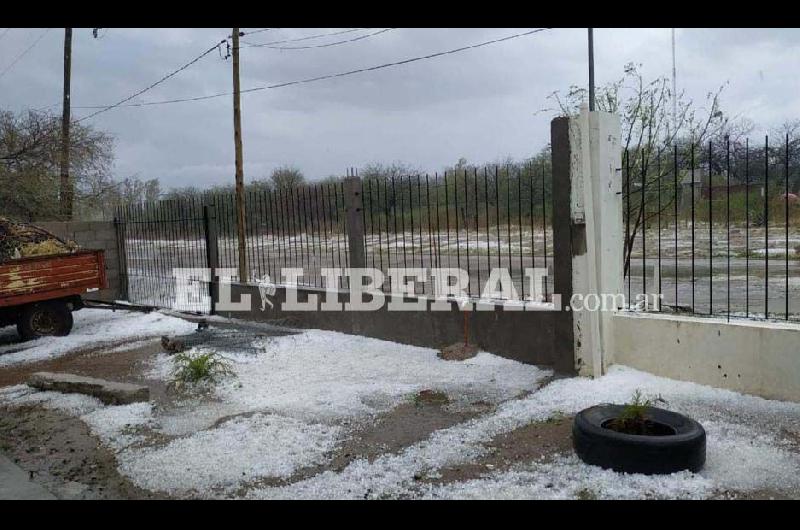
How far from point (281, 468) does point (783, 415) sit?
3.85 m

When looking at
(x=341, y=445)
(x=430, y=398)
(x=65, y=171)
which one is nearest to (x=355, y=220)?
(x=430, y=398)

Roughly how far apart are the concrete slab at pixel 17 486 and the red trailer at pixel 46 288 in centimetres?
586

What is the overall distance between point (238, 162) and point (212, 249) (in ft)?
5.83

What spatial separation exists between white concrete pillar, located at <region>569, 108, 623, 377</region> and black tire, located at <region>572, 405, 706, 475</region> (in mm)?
1681

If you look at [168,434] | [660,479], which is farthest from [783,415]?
[168,434]

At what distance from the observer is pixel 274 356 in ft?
26.3

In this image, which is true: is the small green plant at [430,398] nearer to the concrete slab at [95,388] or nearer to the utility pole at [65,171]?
the concrete slab at [95,388]

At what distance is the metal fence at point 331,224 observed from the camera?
8.27 metres

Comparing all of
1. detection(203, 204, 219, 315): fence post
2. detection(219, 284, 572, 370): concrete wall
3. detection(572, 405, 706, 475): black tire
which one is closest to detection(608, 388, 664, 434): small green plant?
detection(572, 405, 706, 475): black tire

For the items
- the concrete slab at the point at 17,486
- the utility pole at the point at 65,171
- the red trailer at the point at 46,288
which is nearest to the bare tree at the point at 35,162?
the utility pole at the point at 65,171

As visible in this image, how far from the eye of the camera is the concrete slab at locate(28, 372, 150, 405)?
20.9 ft

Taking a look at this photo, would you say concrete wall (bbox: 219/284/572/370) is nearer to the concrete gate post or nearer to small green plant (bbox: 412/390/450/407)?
the concrete gate post

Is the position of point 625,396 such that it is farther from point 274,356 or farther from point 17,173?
point 17,173
